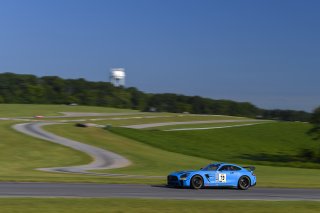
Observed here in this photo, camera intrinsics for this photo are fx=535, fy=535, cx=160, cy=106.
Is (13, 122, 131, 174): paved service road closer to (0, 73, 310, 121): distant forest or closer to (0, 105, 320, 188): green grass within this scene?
(0, 105, 320, 188): green grass

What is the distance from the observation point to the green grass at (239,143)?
54.8 meters

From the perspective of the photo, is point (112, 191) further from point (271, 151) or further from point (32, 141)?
point (271, 151)

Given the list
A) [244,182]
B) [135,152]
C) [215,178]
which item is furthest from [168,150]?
[215,178]

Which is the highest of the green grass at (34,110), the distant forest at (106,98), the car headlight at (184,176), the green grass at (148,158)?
the distant forest at (106,98)

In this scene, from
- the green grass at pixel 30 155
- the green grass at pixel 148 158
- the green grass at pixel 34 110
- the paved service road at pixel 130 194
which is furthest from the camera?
the green grass at pixel 34 110

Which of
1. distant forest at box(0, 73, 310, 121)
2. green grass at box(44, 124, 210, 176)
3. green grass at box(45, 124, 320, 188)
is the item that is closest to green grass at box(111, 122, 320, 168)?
green grass at box(44, 124, 210, 176)

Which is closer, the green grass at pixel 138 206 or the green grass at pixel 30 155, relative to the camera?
the green grass at pixel 138 206

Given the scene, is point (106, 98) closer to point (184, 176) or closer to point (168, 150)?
point (168, 150)

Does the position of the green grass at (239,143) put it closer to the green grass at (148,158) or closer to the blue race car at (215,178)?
the green grass at (148,158)

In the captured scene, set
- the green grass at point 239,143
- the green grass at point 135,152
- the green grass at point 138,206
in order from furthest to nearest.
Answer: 1. the green grass at point 239,143
2. the green grass at point 135,152
3. the green grass at point 138,206

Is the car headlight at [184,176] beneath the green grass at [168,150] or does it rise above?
above

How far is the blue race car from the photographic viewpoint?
23.7 m

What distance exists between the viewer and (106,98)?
149500 mm

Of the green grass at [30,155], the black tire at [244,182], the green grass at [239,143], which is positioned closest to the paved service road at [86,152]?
the green grass at [30,155]
